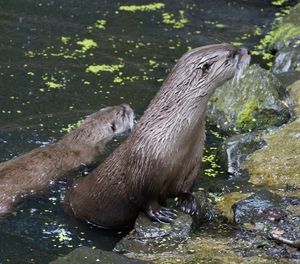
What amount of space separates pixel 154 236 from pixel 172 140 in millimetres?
559

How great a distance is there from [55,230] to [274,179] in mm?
1499

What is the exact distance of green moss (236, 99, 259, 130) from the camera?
250 inches

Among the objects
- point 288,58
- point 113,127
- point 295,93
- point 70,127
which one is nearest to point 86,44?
point 70,127

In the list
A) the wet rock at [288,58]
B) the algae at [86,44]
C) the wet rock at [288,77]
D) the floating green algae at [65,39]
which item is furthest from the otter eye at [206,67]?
the floating green algae at [65,39]

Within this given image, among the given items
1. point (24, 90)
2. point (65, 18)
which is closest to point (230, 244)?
point (24, 90)

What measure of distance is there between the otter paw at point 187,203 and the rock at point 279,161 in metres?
0.70

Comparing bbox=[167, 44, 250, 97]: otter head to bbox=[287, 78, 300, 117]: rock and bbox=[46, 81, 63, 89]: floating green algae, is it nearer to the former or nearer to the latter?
bbox=[287, 78, 300, 117]: rock

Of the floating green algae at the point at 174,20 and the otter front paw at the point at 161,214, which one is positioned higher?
the floating green algae at the point at 174,20

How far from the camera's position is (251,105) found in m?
6.40

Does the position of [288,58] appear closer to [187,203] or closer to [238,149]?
[238,149]

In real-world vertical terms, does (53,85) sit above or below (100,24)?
below

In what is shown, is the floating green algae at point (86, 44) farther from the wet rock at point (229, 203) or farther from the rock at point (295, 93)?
the wet rock at point (229, 203)

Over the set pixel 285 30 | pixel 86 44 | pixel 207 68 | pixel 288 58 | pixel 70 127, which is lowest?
pixel 70 127

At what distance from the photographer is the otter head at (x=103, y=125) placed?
6027mm
